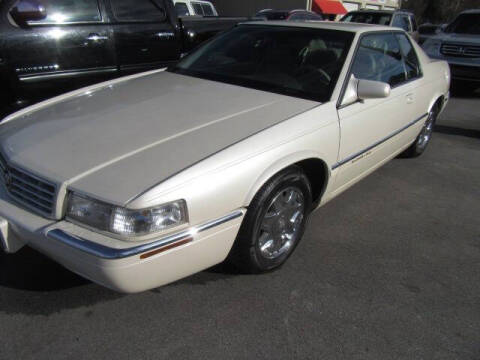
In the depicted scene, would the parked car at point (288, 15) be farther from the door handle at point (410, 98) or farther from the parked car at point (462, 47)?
the door handle at point (410, 98)

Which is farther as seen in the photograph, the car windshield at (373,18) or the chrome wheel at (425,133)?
the car windshield at (373,18)

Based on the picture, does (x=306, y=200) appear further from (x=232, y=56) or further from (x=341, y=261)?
(x=232, y=56)

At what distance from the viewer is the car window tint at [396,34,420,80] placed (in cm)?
383

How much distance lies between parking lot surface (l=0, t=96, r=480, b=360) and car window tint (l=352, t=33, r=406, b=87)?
1.23 meters

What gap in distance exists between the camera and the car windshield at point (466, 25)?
855 cm

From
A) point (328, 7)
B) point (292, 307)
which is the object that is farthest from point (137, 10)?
point (328, 7)

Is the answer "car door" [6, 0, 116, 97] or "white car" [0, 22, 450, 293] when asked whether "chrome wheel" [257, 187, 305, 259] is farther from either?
"car door" [6, 0, 116, 97]

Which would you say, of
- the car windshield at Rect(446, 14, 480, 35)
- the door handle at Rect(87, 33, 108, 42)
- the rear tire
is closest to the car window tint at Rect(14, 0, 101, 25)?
the door handle at Rect(87, 33, 108, 42)

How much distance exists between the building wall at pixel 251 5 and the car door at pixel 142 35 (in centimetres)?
2167

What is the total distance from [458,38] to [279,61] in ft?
22.9

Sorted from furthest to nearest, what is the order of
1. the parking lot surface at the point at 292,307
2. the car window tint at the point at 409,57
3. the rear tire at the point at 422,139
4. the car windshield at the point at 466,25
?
the car windshield at the point at 466,25
the rear tire at the point at 422,139
the car window tint at the point at 409,57
the parking lot surface at the point at 292,307

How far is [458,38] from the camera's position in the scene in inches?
327

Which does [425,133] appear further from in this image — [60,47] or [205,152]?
[60,47]

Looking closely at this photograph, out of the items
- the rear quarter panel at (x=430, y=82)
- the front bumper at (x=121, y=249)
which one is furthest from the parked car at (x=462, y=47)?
the front bumper at (x=121, y=249)
